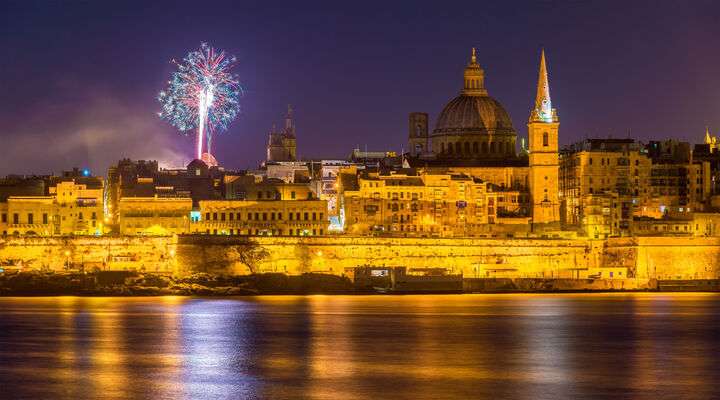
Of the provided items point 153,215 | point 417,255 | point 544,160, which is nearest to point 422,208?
point 417,255

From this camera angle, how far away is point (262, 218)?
65812 millimetres

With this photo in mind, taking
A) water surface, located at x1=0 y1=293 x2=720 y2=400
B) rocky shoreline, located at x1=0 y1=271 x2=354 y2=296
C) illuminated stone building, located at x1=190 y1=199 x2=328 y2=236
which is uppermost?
illuminated stone building, located at x1=190 y1=199 x2=328 y2=236

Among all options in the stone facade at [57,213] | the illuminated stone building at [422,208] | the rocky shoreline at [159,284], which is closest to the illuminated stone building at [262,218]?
the illuminated stone building at [422,208]

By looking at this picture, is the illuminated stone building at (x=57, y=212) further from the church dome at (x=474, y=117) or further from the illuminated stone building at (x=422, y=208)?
the church dome at (x=474, y=117)

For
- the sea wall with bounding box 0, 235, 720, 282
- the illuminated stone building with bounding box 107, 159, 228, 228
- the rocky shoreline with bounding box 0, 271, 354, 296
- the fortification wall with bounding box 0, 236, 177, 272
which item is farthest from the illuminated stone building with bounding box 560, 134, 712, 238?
the fortification wall with bounding box 0, 236, 177, 272

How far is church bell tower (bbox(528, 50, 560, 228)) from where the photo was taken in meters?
68.5

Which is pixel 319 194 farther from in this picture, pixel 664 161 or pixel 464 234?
pixel 664 161

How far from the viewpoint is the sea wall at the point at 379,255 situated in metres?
61.5

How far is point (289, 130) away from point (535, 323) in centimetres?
3887

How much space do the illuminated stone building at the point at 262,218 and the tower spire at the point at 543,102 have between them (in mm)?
10823

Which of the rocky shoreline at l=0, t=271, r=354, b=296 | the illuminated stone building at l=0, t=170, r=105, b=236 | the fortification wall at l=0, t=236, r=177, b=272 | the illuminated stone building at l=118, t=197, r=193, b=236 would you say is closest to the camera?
the rocky shoreline at l=0, t=271, r=354, b=296

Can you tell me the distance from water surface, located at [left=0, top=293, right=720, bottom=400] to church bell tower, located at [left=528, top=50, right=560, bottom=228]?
35.3 feet

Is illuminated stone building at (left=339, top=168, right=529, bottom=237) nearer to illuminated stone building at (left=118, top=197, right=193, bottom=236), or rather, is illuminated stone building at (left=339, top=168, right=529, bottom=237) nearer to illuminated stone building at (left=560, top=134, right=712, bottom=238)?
illuminated stone building at (left=560, top=134, right=712, bottom=238)

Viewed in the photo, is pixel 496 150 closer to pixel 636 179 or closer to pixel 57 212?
pixel 636 179
